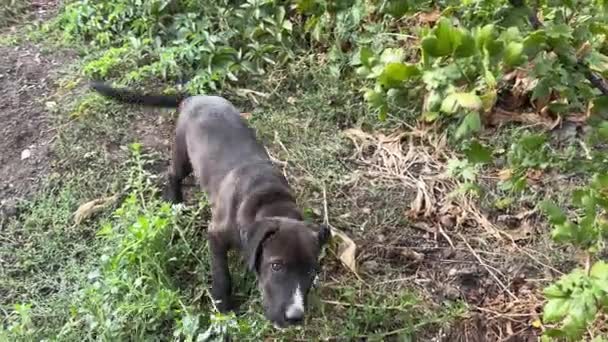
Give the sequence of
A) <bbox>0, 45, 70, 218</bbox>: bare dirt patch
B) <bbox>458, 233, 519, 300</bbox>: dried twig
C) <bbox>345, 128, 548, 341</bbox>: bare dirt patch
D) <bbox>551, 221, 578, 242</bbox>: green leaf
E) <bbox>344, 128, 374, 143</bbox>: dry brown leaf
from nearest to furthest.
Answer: <bbox>551, 221, 578, 242</bbox>: green leaf, <bbox>345, 128, 548, 341</bbox>: bare dirt patch, <bbox>458, 233, 519, 300</bbox>: dried twig, <bbox>0, 45, 70, 218</bbox>: bare dirt patch, <bbox>344, 128, 374, 143</bbox>: dry brown leaf

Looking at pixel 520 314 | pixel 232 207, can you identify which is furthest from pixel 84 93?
pixel 520 314

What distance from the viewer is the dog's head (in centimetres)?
333

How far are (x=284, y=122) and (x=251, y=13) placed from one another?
108 cm

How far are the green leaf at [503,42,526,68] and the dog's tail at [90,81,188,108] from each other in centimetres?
340

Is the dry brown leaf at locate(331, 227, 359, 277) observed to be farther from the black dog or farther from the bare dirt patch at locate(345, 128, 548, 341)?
the black dog

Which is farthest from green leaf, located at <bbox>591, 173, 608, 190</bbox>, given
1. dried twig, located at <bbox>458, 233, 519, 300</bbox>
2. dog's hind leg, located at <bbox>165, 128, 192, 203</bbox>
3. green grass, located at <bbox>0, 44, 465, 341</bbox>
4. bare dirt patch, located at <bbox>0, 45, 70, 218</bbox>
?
bare dirt patch, located at <bbox>0, 45, 70, 218</bbox>

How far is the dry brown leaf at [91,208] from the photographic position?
4.44 metres

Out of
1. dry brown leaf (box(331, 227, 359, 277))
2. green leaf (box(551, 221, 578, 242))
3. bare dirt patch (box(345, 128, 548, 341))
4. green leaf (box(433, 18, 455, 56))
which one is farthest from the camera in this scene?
dry brown leaf (box(331, 227, 359, 277))

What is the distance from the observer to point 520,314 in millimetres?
3773

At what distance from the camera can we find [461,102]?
1587 millimetres

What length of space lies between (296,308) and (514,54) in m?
2.00

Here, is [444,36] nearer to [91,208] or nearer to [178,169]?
[178,169]

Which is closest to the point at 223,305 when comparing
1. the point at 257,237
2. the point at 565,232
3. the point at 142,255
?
the point at 142,255

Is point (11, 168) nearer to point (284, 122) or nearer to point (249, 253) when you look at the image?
point (284, 122)
